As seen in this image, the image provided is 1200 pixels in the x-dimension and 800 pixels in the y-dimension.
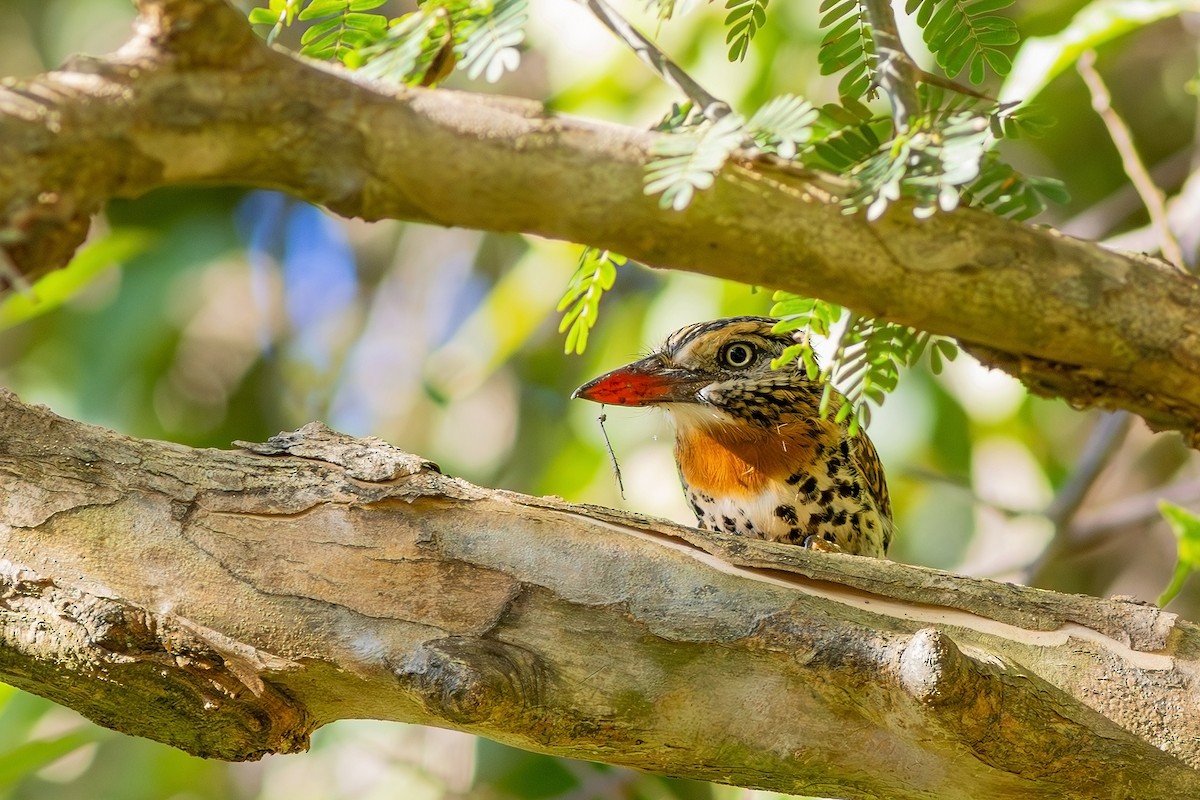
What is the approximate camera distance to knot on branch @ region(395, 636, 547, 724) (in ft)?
7.23

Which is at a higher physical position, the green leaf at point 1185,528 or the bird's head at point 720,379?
the bird's head at point 720,379

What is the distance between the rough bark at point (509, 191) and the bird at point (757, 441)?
164cm

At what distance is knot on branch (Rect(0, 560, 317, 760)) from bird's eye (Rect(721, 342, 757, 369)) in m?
2.15

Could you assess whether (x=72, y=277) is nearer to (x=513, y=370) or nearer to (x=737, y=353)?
(x=737, y=353)

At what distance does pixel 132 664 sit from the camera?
2.23 metres

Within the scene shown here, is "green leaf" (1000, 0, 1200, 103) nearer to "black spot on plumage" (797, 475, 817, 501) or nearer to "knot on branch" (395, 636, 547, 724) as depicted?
"black spot on plumage" (797, 475, 817, 501)

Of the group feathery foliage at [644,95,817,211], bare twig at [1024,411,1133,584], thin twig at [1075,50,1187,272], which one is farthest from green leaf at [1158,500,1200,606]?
bare twig at [1024,411,1133,584]

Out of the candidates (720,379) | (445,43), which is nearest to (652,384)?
(720,379)

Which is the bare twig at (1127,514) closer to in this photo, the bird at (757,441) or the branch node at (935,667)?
the bird at (757,441)

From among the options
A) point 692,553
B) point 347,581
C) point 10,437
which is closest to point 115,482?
point 10,437

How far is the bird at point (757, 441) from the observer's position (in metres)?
3.95

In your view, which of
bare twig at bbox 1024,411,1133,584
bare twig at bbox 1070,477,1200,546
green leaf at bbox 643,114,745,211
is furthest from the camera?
bare twig at bbox 1070,477,1200,546

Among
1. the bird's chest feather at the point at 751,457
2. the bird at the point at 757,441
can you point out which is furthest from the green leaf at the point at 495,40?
the bird's chest feather at the point at 751,457

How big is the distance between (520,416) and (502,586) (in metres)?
4.99
